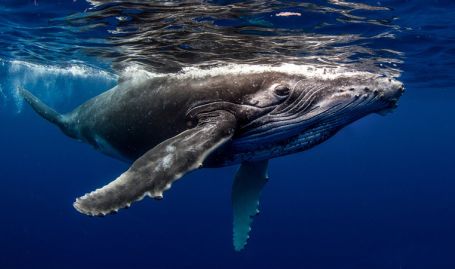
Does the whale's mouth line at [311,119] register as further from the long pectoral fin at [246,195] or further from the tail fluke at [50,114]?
the tail fluke at [50,114]

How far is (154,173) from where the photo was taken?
4969 mm

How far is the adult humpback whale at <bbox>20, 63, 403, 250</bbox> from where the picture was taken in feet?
16.4

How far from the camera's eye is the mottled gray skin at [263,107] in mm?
5871

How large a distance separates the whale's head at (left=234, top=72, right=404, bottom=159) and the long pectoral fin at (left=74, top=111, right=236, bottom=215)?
108cm

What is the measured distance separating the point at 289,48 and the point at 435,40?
7.75 meters

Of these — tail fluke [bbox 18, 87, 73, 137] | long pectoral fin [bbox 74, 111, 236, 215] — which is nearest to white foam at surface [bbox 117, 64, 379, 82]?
long pectoral fin [bbox 74, 111, 236, 215]

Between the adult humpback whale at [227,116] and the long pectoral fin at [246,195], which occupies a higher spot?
the adult humpback whale at [227,116]

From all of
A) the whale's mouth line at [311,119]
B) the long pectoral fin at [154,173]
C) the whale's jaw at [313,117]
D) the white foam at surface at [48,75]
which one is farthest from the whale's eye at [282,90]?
the white foam at surface at [48,75]

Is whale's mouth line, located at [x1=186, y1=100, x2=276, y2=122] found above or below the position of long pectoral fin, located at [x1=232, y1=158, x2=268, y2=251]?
above

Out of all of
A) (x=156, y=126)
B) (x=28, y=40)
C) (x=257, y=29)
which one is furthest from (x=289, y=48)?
(x=28, y=40)

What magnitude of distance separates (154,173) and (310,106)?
270cm

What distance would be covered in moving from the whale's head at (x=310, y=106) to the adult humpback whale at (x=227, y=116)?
0.02 metres

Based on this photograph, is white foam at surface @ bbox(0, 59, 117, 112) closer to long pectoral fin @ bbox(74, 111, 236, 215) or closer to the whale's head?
the whale's head

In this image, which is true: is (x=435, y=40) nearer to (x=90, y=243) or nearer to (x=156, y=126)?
(x=156, y=126)
